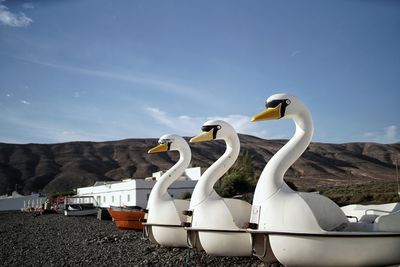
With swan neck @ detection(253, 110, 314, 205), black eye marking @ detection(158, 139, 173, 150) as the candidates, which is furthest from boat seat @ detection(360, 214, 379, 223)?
black eye marking @ detection(158, 139, 173, 150)

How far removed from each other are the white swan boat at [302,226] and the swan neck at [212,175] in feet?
9.23

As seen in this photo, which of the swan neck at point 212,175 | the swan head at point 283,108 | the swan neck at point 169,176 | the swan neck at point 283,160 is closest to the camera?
the swan neck at point 283,160

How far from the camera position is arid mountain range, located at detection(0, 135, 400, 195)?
103 m

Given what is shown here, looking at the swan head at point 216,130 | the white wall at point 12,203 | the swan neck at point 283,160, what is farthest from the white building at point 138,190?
the swan neck at point 283,160

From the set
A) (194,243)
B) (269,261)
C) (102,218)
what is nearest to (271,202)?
(269,261)

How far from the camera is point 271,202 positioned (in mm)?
9344

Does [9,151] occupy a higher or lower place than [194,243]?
higher

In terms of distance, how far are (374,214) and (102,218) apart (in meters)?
24.0

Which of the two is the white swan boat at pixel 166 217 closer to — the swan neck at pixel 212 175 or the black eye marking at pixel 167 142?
the black eye marking at pixel 167 142

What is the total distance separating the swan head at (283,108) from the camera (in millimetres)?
9992

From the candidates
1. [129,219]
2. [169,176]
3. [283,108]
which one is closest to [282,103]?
[283,108]

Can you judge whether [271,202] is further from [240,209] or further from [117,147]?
[117,147]

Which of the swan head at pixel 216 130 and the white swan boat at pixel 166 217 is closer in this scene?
the swan head at pixel 216 130

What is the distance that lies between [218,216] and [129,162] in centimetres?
11530
